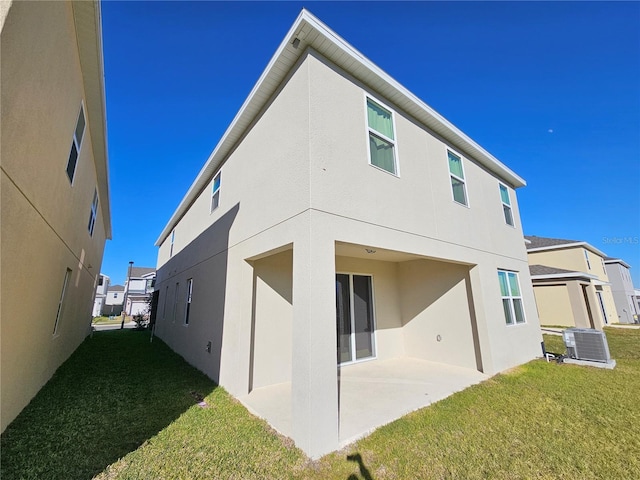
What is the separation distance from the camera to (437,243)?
6.21 metres

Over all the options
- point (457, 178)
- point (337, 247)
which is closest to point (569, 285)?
point (457, 178)

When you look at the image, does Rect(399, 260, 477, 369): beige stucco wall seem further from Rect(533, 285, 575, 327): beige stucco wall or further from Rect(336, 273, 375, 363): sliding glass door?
Rect(533, 285, 575, 327): beige stucco wall

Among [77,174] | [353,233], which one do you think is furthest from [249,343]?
[77,174]

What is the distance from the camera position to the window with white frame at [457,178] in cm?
751

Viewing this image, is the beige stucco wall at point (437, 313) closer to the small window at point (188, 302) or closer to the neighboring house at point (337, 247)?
the neighboring house at point (337, 247)

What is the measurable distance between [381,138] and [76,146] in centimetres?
737

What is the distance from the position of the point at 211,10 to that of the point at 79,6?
3.73 metres

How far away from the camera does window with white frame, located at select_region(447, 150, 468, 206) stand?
7.51m

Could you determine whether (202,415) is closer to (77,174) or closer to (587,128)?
(77,174)

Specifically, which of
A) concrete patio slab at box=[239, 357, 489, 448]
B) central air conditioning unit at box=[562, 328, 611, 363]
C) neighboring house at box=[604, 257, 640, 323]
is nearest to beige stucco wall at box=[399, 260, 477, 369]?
concrete patio slab at box=[239, 357, 489, 448]

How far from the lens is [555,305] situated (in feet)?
56.0

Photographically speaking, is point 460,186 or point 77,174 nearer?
point 77,174

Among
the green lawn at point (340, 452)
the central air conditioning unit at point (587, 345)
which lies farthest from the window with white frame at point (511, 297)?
the green lawn at point (340, 452)

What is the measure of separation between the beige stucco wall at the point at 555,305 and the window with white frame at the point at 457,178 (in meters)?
14.6
